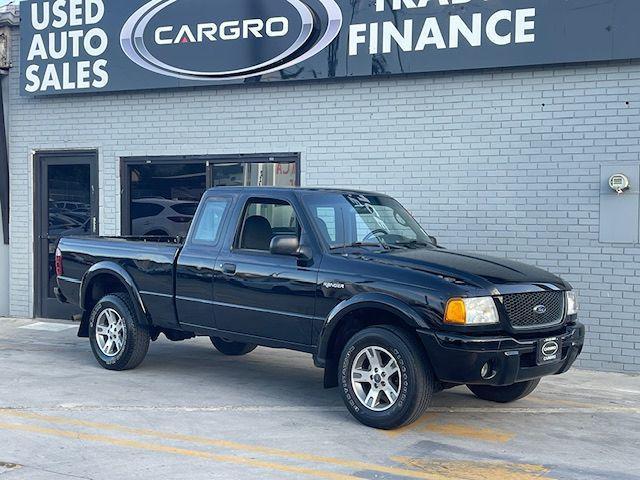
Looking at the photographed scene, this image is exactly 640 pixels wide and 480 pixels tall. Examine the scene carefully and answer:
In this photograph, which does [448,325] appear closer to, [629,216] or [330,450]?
[330,450]

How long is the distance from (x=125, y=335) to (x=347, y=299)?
9.68ft

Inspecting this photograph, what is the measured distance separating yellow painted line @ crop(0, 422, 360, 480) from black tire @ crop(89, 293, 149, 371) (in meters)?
2.12

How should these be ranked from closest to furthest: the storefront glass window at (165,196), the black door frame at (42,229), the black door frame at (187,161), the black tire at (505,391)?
the black tire at (505,391) < the black door frame at (187,161) < the storefront glass window at (165,196) < the black door frame at (42,229)

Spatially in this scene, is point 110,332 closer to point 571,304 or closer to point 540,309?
point 540,309

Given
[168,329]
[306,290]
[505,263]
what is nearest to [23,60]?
[168,329]

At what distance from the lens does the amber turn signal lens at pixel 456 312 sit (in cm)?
682

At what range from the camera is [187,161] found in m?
12.8

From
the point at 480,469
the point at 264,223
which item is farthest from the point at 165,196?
the point at 480,469

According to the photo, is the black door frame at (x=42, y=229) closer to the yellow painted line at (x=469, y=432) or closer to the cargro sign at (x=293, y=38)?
the cargro sign at (x=293, y=38)

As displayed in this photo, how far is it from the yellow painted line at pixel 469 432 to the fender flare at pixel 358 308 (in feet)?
3.06

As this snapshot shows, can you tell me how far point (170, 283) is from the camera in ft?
29.2

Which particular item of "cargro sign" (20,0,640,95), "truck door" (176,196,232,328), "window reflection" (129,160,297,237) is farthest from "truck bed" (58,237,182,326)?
"cargro sign" (20,0,640,95)

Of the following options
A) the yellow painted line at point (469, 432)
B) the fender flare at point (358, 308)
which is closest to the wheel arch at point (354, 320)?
the fender flare at point (358, 308)

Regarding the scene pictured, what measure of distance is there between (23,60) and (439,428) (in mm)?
9510
